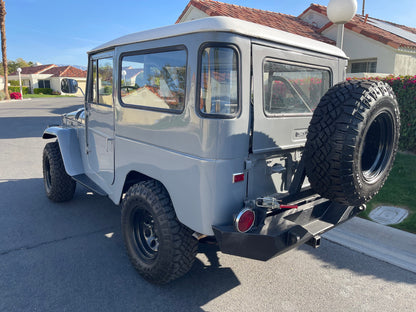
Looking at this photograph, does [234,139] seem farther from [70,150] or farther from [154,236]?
[70,150]

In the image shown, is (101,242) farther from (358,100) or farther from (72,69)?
(72,69)

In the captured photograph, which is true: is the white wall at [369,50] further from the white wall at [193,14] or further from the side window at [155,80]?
A: the side window at [155,80]

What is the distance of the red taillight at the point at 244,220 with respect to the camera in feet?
7.88

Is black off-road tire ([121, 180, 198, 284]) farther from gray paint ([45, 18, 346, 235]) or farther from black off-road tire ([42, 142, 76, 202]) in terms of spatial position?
black off-road tire ([42, 142, 76, 202])

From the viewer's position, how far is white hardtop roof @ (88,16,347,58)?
2.37m

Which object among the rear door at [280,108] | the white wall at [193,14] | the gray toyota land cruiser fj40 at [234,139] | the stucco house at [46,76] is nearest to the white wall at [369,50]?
the white wall at [193,14]

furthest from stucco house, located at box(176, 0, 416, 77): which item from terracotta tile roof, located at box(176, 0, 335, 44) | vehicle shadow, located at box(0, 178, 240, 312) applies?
vehicle shadow, located at box(0, 178, 240, 312)

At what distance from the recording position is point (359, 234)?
13.3 ft

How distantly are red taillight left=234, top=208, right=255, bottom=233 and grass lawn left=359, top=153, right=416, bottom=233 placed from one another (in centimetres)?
266

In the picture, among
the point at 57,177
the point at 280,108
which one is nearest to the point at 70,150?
the point at 57,177

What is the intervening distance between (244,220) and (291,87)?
1.42 m

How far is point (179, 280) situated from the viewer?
3.11 meters

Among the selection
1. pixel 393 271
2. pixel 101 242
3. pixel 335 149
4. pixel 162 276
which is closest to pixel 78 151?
pixel 101 242

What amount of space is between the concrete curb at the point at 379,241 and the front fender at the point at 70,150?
3346 millimetres
